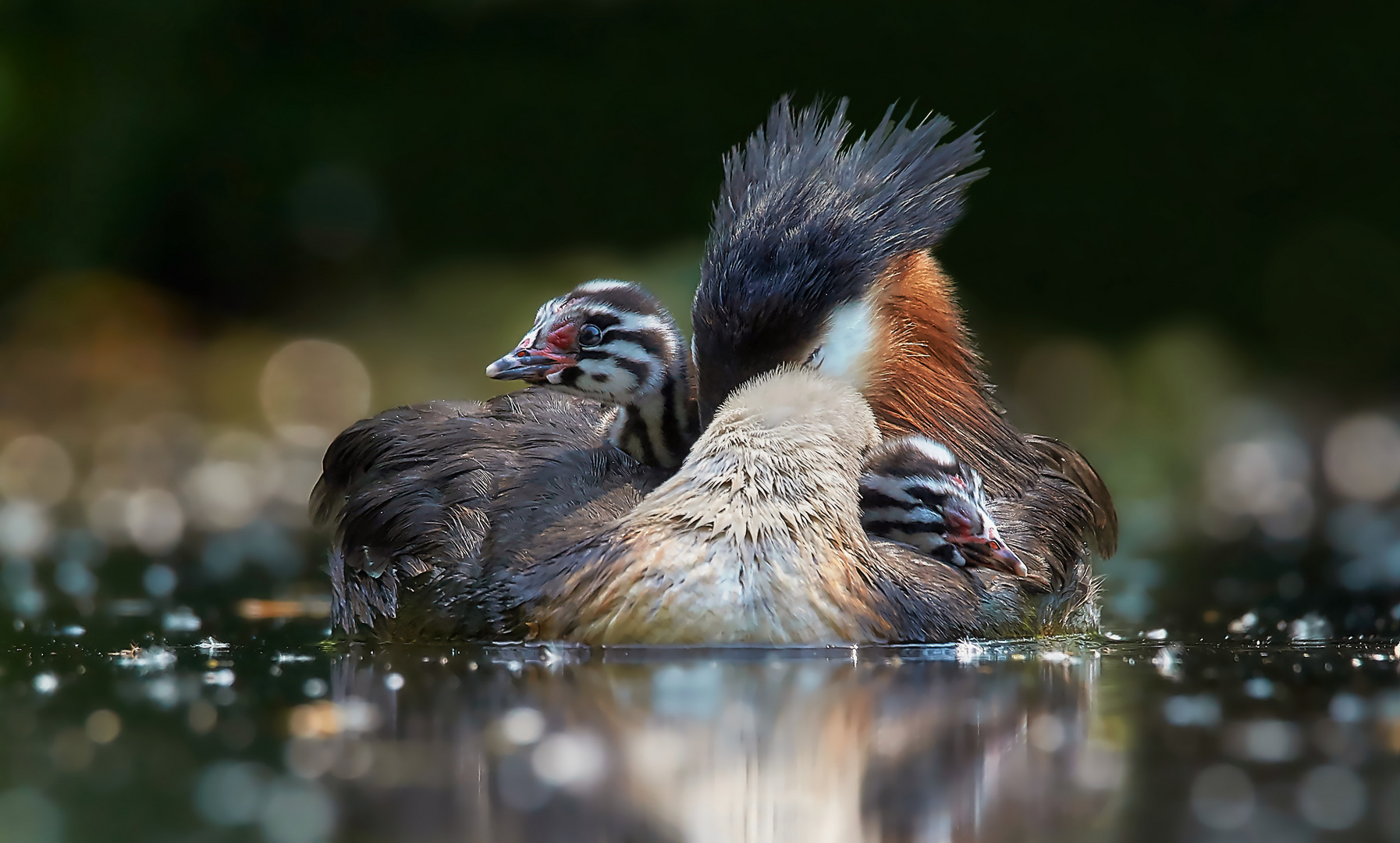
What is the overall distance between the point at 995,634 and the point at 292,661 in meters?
1.92

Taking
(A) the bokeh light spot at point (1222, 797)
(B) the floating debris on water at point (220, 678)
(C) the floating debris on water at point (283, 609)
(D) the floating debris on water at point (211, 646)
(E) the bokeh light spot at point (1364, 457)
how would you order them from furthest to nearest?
1. (E) the bokeh light spot at point (1364, 457)
2. (C) the floating debris on water at point (283, 609)
3. (D) the floating debris on water at point (211, 646)
4. (B) the floating debris on water at point (220, 678)
5. (A) the bokeh light spot at point (1222, 797)

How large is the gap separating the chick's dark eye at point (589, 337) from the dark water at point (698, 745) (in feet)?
3.71

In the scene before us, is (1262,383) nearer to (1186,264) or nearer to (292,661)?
(1186,264)

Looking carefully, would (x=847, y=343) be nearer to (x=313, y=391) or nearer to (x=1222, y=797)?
(x=1222, y=797)

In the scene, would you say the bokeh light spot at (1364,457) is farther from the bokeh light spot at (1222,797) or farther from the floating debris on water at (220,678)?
the floating debris on water at (220,678)

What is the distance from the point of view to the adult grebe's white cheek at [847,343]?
16.0ft

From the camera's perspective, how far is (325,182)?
1109cm

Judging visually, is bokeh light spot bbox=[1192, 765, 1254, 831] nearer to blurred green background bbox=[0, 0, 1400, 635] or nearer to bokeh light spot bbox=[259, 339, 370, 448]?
blurred green background bbox=[0, 0, 1400, 635]

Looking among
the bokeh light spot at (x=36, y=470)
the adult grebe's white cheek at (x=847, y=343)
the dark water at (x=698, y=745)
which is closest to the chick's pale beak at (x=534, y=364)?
the adult grebe's white cheek at (x=847, y=343)

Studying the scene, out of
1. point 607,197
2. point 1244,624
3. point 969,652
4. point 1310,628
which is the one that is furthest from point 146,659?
point 607,197

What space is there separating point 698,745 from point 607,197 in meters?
8.11

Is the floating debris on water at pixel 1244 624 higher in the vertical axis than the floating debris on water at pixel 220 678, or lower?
higher

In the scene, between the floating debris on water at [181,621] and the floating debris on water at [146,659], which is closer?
the floating debris on water at [146,659]

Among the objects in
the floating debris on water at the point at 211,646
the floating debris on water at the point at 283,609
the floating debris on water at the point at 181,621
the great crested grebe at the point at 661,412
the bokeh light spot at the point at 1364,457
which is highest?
the bokeh light spot at the point at 1364,457
